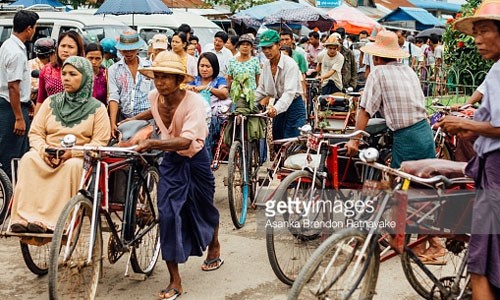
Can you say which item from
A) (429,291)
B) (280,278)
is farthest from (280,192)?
(429,291)

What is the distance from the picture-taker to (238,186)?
6.48 m

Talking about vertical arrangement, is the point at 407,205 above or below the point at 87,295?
above

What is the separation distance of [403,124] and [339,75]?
22.2ft

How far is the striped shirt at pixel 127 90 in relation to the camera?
6.40 metres

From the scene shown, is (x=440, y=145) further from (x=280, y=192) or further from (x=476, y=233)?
(x=476, y=233)

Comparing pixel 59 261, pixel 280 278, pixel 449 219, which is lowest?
pixel 280 278

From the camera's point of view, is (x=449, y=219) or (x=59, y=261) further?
(x=59, y=261)

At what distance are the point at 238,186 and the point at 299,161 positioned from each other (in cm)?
152

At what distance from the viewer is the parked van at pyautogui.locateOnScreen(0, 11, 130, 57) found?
12.9 meters

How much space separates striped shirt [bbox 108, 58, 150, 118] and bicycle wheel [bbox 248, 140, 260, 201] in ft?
3.53

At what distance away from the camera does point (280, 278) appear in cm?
484

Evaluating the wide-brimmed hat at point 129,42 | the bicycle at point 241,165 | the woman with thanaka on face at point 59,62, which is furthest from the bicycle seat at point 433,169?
the wide-brimmed hat at point 129,42

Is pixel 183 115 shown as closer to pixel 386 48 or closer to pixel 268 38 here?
pixel 386 48

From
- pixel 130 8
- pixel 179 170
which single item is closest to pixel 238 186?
pixel 179 170
